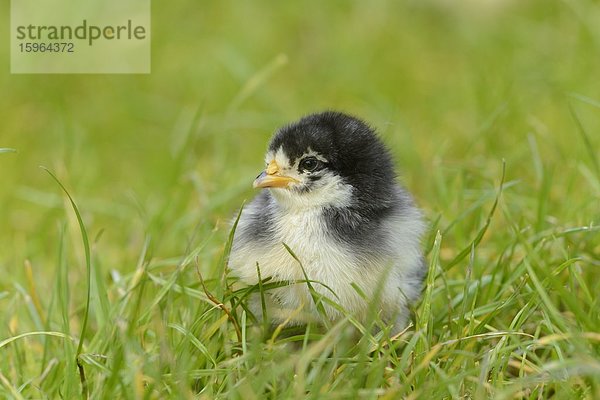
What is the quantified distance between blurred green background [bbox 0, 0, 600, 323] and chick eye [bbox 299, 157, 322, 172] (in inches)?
25.7

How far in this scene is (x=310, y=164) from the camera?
2836mm

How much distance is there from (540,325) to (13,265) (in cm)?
226

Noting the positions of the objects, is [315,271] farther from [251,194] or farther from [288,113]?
[288,113]

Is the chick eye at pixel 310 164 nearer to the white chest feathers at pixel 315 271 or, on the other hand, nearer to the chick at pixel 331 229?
the chick at pixel 331 229

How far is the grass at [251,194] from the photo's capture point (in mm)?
2510

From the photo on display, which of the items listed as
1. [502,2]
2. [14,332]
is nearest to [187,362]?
[14,332]

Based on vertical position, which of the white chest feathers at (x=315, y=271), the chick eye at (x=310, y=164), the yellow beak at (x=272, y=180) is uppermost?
the chick eye at (x=310, y=164)

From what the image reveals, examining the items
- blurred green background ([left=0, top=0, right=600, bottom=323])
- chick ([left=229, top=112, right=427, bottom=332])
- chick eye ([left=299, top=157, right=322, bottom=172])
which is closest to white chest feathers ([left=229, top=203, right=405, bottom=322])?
chick ([left=229, top=112, right=427, bottom=332])

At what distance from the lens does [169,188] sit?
14.1 ft

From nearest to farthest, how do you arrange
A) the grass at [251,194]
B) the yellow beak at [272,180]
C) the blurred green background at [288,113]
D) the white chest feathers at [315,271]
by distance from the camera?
the grass at [251,194] < the white chest feathers at [315,271] < the yellow beak at [272,180] < the blurred green background at [288,113]

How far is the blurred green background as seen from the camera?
3988mm

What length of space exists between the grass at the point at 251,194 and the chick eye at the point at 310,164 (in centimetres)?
39

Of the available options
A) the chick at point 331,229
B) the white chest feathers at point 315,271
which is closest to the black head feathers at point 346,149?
the chick at point 331,229

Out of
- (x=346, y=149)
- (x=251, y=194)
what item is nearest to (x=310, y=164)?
(x=346, y=149)
